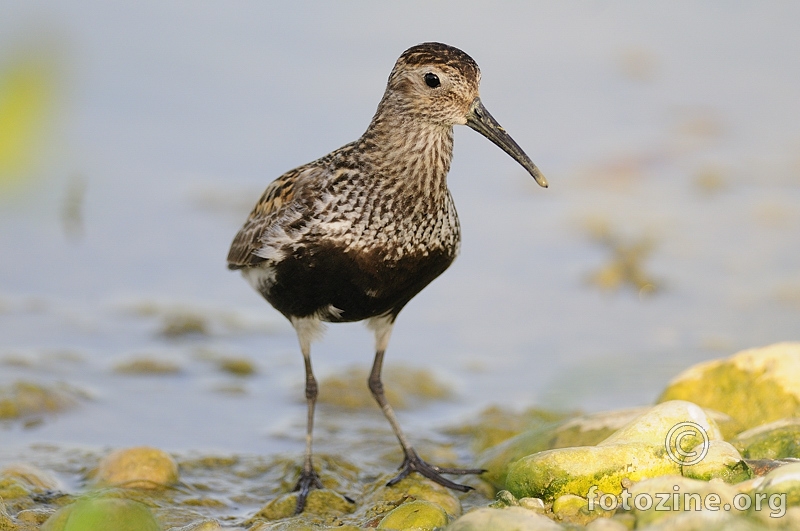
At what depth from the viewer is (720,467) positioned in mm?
→ 3764

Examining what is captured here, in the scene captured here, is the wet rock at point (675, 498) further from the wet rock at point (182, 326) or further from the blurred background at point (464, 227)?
the wet rock at point (182, 326)

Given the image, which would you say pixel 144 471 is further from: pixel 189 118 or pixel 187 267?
pixel 189 118

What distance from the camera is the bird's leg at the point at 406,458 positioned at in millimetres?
5164

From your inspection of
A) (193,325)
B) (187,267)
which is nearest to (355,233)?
(193,325)

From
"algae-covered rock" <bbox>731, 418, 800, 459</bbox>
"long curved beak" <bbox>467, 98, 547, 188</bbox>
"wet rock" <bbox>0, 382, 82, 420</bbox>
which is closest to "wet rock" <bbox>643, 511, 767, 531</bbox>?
"algae-covered rock" <bbox>731, 418, 800, 459</bbox>

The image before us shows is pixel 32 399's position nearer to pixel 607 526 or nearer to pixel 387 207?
pixel 387 207

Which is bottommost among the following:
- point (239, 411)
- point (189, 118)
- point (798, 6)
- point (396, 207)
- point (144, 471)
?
point (144, 471)

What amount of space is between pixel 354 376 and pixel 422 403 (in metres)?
0.50

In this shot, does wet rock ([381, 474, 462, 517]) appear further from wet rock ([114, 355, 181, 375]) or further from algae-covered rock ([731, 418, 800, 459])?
wet rock ([114, 355, 181, 375])

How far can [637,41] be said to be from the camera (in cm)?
1177

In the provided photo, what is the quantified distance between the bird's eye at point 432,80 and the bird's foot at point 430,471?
1944 mm

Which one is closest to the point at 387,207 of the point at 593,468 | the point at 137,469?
the point at 593,468

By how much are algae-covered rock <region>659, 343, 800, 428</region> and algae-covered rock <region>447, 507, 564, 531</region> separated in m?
2.26

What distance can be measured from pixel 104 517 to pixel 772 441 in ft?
9.42
